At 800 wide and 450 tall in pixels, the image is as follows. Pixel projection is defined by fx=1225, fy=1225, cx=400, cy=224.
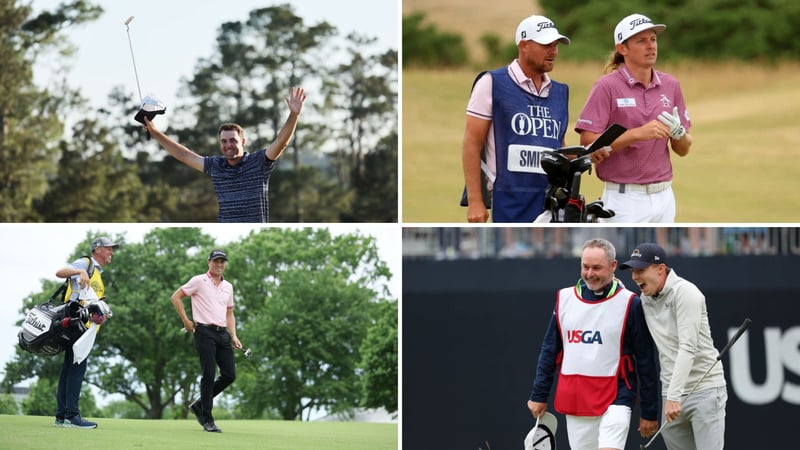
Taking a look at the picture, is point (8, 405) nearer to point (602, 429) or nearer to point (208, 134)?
point (602, 429)

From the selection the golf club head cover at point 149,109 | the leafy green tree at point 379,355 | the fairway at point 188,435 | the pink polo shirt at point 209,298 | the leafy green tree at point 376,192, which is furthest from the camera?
the leafy green tree at point 376,192

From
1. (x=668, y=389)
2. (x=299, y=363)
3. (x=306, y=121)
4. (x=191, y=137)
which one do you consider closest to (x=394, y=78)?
(x=306, y=121)

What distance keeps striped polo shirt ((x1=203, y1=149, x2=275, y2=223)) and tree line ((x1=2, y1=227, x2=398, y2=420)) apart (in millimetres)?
360

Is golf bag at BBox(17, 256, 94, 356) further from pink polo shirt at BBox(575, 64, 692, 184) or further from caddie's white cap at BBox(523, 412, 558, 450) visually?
pink polo shirt at BBox(575, 64, 692, 184)

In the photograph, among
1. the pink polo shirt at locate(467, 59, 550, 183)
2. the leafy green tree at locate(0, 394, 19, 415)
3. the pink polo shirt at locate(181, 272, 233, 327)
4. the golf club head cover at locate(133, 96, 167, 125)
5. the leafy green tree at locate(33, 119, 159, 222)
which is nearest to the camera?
the pink polo shirt at locate(467, 59, 550, 183)

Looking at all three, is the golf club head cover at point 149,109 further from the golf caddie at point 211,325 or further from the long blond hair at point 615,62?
the long blond hair at point 615,62

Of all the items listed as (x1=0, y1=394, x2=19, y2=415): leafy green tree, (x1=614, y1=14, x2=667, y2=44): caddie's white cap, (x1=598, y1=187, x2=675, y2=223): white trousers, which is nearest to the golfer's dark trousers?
(x1=0, y1=394, x2=19, y2=415): leafy green tree

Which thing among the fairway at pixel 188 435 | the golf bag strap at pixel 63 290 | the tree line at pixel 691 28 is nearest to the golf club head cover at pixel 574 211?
the fairway at pixel 188 435

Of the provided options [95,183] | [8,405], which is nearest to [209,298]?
[8,405]

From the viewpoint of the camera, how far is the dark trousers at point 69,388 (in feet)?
19.4

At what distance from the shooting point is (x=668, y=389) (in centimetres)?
488

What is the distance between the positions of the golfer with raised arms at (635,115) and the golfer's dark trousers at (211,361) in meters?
2.08

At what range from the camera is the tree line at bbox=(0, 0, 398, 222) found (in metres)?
22.8

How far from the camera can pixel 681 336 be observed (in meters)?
4.84
